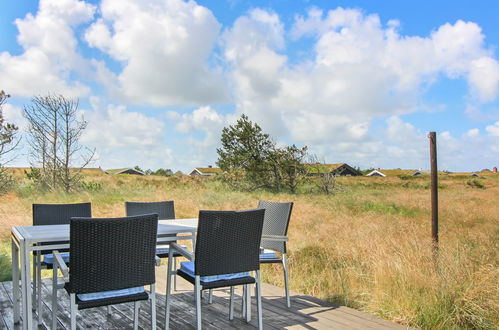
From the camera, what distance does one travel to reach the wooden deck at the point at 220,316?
9.13 ft

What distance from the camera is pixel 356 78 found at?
11344mm

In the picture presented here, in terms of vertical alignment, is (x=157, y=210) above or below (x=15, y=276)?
above

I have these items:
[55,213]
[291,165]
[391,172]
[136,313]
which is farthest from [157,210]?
[391,172]

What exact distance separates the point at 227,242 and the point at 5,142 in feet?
30.6

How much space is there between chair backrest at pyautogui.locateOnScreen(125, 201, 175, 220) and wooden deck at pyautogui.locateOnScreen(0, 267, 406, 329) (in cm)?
72

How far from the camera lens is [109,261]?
6.65 feet

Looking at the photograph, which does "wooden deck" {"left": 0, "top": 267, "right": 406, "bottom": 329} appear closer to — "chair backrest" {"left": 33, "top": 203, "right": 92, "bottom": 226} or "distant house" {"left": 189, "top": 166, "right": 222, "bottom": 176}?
"chair backrest" {"left": 33, "top": 203, "right": 92, "bottom": 226}

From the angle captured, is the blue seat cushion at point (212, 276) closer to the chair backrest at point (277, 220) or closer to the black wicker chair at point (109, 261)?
the black wicker chair at point (109, 261)

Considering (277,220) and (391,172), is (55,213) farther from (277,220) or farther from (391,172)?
(391,172)

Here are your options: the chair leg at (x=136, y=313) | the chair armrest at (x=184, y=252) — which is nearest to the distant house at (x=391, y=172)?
the chair armrest at (x=184, y=252)

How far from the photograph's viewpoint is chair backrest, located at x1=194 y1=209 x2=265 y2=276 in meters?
2.26

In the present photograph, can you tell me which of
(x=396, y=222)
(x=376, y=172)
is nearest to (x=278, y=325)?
(x=396, y=222)

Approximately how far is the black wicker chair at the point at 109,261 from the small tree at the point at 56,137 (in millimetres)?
10941

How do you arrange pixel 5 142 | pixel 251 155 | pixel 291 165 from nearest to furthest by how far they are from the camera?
pixel 5 142 → pixel 291 165 → pixel 251 155
